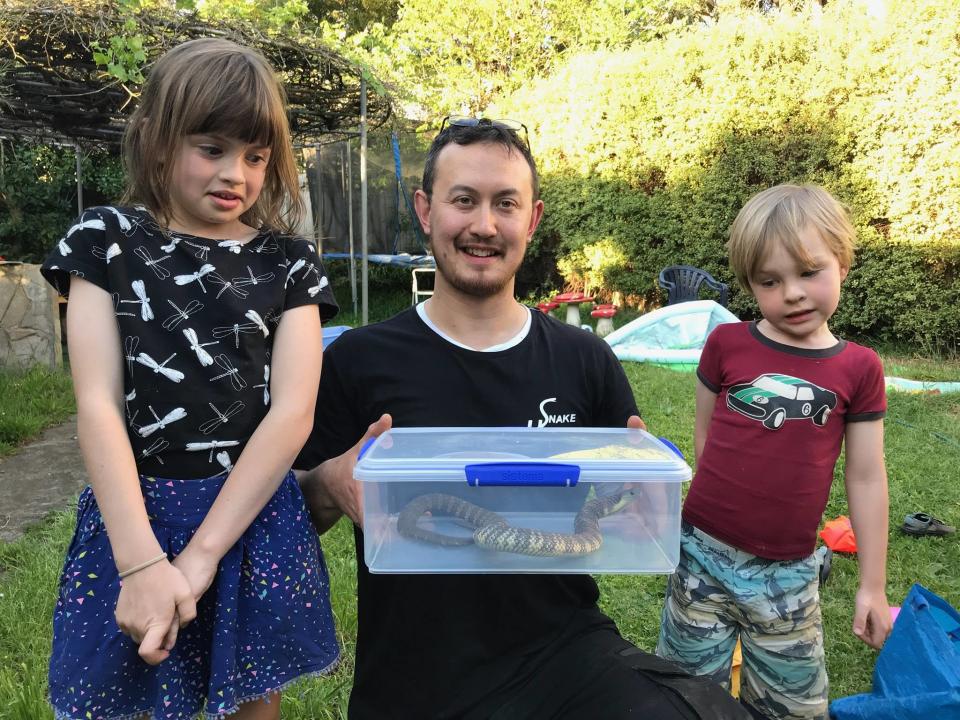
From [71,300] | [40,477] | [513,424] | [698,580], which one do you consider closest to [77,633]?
[71,300]

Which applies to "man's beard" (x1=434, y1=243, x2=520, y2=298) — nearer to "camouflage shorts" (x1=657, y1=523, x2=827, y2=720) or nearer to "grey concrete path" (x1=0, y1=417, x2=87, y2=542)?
"camouflage shorts" (x1=657, y1=523, x2=827, y2=720)

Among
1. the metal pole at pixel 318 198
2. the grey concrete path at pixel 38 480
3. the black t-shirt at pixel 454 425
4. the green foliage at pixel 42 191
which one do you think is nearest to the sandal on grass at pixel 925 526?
the black t-shirt at pixel 454 425

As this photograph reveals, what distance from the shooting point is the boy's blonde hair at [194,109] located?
135 centimetres

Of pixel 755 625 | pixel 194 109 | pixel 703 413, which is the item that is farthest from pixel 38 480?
pixel 755 625

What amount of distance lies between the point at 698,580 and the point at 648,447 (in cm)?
79

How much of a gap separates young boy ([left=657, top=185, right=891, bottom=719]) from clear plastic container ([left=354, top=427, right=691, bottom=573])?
70 centimetres

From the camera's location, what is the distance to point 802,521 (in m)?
Answer: 1.86

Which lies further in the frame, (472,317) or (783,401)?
(783,401)

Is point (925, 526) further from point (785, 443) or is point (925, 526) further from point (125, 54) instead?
point (125, 54)

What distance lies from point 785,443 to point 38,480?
14.1 feet

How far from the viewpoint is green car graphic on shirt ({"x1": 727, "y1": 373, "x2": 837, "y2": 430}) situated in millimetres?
1874

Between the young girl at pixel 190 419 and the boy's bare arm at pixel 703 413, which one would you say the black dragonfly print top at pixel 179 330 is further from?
the boy's bare arm at pixel 703 413

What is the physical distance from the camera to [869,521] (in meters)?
1.87

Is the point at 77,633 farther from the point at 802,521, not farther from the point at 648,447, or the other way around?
the point at 802,521
